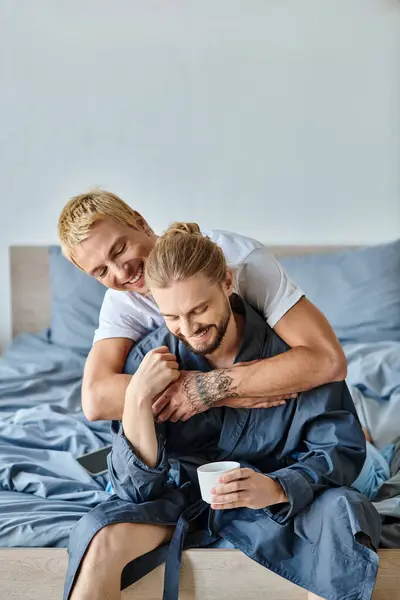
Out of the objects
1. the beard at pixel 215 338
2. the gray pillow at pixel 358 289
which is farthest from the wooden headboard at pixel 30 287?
the beard at pixel 215 338

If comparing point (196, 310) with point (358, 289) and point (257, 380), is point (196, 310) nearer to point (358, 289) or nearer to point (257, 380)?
point (257, 380)

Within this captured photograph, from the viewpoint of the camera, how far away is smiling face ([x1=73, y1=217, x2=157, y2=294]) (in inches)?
73.7

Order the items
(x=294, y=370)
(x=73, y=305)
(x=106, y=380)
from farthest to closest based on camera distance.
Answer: (x=73, y=305) < (x=106, y=380) < (x=294, y=370)

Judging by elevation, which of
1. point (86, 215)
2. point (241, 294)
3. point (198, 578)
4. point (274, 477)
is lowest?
point (198, 578)

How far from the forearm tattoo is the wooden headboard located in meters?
1.98

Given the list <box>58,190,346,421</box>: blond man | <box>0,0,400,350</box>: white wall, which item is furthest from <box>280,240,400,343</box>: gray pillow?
<box>58,190,346,421</box>: blond man

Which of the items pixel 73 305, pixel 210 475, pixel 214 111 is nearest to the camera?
pixel 210 475

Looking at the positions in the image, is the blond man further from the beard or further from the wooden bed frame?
the wooden bed frame

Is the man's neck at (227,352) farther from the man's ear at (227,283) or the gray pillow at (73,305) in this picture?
the gray pillow at (73,305)

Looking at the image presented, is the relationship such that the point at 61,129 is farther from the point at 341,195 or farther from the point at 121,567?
the point at 121,567

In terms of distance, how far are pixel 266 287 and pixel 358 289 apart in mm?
1358

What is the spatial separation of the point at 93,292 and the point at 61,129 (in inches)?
30.2

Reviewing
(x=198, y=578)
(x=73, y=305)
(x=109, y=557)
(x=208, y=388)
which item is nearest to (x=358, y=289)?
(x=73, y=305)

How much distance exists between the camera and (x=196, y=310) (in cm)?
159
